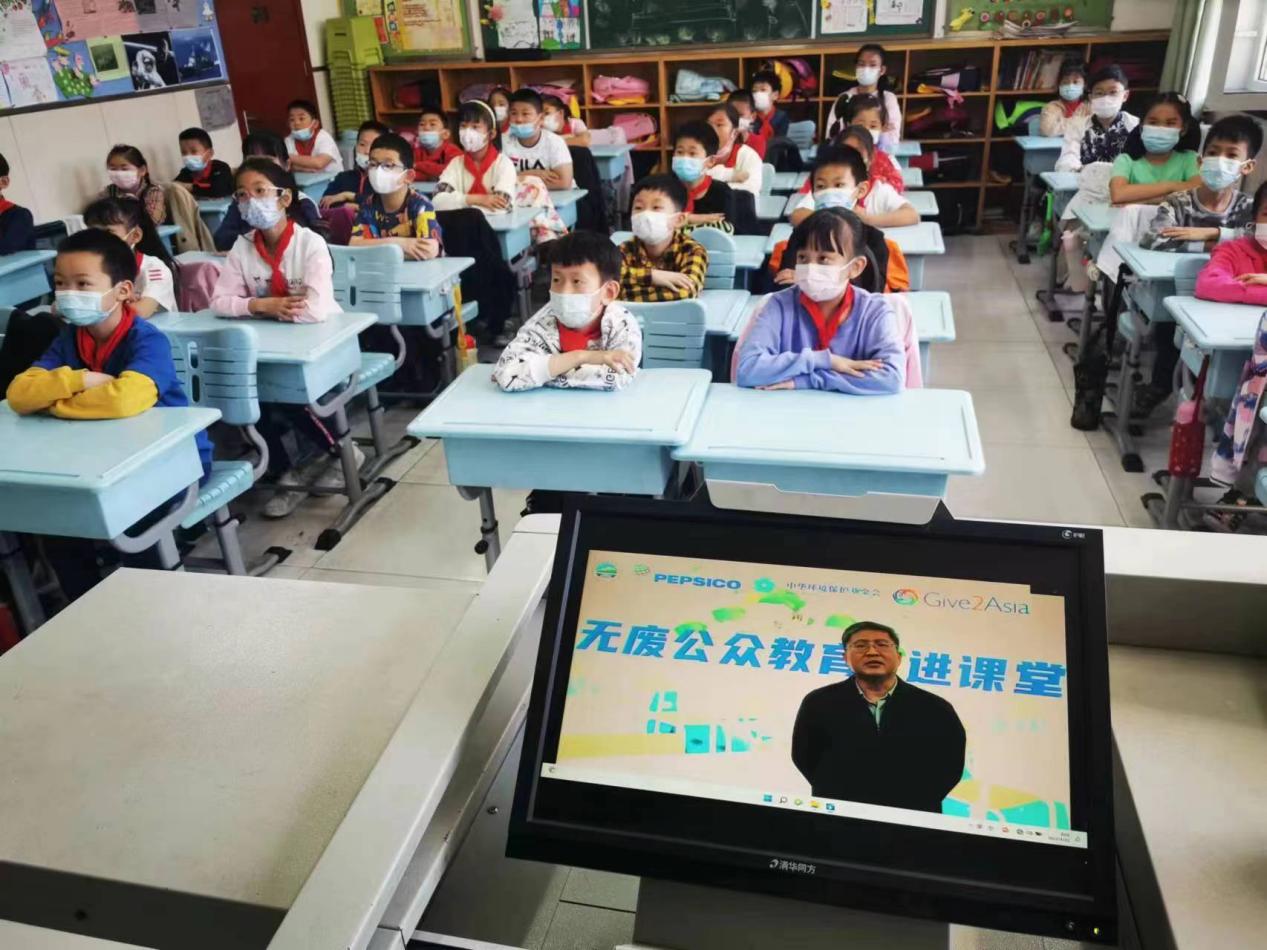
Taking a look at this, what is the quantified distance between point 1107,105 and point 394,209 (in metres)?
3.98

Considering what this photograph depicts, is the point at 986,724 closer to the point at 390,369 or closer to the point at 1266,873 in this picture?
the point at 1266,873

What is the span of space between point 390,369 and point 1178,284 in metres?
2.64

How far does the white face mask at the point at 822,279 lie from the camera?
2.28m

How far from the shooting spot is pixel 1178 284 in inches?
117

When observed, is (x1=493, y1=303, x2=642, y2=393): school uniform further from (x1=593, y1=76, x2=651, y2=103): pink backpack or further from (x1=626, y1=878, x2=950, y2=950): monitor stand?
(x1=593, y1=76, x2=651, y2=103): pink backpack

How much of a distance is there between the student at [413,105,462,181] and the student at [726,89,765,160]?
5.99 ft

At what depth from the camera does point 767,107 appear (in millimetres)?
6750

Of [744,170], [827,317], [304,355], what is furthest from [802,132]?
[304,355]

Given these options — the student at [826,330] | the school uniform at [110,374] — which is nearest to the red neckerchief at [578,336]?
the student at [826,330]

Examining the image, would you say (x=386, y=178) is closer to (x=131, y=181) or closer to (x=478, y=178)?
(x=478, y=178)

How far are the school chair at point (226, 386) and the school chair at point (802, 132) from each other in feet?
18.0

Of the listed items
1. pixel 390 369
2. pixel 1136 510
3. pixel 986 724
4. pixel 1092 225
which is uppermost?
pixel 986 724

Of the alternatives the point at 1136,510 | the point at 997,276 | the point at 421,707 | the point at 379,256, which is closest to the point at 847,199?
the point at 1136,510

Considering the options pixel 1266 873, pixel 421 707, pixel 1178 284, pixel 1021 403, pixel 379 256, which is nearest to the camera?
pixel 1266 873
